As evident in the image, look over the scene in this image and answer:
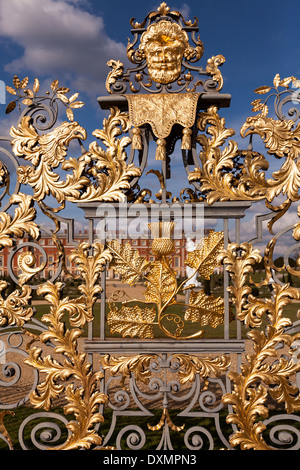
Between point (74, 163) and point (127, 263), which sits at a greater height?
point (74, 163)

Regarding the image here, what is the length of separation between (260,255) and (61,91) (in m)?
2.38

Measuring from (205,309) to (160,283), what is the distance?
0.47 m

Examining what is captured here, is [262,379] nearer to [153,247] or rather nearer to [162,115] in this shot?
[153,247]

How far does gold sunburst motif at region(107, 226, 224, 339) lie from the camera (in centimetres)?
338

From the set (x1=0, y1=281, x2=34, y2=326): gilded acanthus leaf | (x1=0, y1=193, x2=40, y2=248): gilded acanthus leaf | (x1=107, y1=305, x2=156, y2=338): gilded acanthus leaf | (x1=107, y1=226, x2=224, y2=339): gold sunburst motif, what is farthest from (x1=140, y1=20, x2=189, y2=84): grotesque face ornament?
(x1=0, y1=281, x2=34, y2=326): gilded acanthus leaf

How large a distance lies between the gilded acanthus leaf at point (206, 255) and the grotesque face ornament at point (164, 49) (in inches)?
61.7

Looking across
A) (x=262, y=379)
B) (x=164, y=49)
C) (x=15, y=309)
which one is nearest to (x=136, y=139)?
(x=164, y=49)

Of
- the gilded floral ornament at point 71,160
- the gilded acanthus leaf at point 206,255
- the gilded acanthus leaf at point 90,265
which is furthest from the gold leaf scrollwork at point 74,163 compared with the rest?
the gilded acanthus leaf at point 206,255

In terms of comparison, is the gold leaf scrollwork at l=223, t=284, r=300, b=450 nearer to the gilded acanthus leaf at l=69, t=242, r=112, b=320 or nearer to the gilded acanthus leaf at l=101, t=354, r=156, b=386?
the gilded acanthus leaf at l=101, t=354, r=156, b=386

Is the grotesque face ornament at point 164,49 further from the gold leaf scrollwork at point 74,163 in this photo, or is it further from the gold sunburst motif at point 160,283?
the gold sunburst motif at point 160,283

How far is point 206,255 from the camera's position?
3.40 meters

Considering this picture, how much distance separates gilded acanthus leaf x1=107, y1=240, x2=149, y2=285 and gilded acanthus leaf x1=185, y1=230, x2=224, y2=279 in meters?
0.43

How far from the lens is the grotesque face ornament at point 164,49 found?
3.46m

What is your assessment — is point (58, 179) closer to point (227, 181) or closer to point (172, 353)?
point (227, 181)
